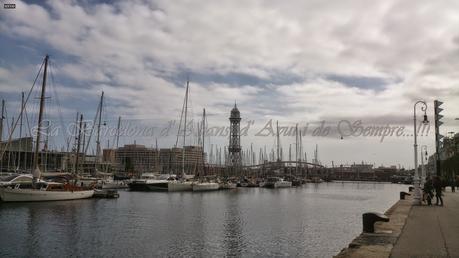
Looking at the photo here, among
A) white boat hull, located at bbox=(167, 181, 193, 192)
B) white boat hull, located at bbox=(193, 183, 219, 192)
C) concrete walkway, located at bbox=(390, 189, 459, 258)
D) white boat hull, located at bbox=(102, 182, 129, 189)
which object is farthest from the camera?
white boat hull, located at bbox=(193, 183, 219, 192)

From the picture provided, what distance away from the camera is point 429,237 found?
58.7 feet

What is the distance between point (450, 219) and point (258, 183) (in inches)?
4447

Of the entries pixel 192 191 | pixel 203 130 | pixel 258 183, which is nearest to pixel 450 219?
pixel 192 191

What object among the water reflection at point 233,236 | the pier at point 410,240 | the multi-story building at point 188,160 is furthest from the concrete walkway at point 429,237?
the multi-story building at point 188,160

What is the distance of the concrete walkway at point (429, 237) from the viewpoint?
576 inches

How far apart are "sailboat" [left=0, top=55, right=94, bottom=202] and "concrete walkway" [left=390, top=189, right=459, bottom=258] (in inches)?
1698

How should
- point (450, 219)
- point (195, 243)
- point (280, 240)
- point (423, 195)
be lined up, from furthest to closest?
point (423, 195) < point (280, 240) < point (195, 243) < point (450, 219)

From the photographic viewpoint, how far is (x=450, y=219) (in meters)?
24.3

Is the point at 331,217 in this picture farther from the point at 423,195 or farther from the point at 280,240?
the point at 280,240

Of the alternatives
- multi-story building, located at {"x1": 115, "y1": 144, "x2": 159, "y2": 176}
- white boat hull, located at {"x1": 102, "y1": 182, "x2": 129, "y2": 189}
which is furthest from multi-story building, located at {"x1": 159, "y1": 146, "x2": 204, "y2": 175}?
white boat hull, located at {"x1": 102, "y1": 182, "x2": 129, "y2": 189}

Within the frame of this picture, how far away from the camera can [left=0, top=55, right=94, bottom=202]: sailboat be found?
171ft

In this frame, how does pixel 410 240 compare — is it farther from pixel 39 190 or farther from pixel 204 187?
pixel 204 187

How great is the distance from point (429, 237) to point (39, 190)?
47.7 m

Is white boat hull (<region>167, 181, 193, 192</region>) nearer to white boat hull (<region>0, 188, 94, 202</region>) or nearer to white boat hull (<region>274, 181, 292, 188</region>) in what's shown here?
white boat hull (<region>0, 188, 94, 202</region>)
